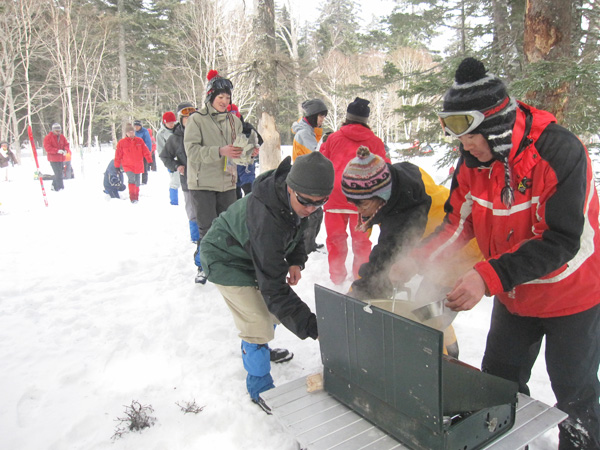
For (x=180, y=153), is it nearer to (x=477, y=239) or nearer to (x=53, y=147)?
(x=477, y=239)

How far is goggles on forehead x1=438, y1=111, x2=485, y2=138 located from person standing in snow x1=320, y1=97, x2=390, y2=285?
232cm

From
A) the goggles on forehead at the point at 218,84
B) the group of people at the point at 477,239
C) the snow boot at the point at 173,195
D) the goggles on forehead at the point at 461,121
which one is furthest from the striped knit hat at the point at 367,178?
the snow boot at the point at 173,195

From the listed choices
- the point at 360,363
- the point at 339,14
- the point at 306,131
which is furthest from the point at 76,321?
the point at 339,14

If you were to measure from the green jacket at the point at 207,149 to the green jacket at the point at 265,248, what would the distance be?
1.81m

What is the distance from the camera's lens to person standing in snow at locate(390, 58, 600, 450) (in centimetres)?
143

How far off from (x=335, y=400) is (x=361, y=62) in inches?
1075

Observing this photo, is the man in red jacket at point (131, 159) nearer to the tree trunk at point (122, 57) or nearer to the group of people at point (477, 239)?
the group of people at point (477, 239)

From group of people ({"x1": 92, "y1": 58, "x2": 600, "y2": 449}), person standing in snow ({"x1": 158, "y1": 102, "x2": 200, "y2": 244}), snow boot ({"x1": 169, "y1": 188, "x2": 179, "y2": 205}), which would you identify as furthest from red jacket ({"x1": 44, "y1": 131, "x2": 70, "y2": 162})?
group of people ({"x1": 92, "y1": 58, "x2": 600, "y2": 449})

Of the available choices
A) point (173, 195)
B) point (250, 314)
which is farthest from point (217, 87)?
point (173, 195)

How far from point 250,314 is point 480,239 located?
137cm

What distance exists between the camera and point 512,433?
1646 millimetres

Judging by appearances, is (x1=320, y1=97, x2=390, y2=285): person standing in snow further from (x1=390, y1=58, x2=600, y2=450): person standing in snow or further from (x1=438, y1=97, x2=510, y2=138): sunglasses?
(x1=438, y1=97, x2=510, y2=138): sunglasses

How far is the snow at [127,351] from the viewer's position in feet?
7.22

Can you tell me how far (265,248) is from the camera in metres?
2.10
